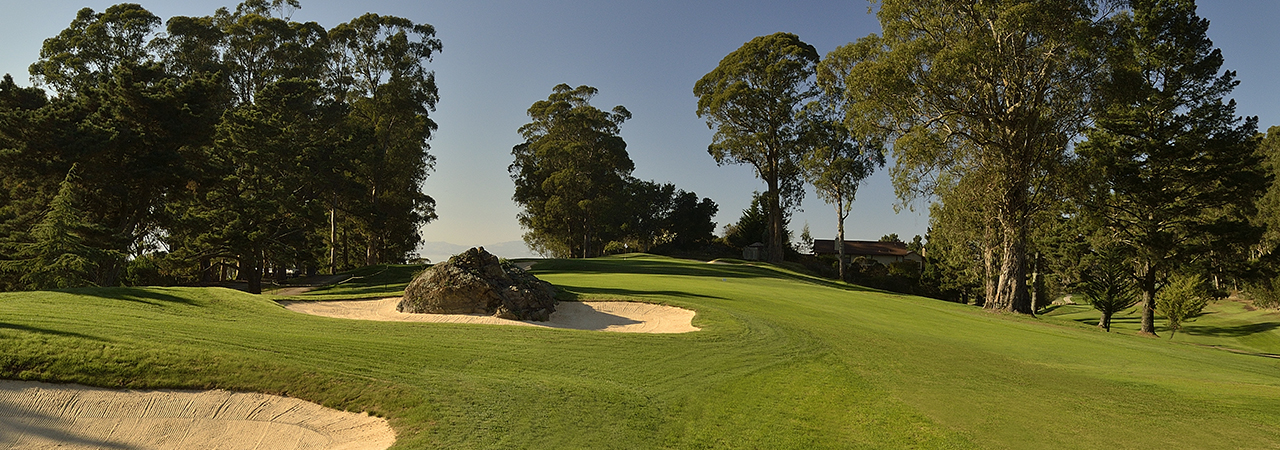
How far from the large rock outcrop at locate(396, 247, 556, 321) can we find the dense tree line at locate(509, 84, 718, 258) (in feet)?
109

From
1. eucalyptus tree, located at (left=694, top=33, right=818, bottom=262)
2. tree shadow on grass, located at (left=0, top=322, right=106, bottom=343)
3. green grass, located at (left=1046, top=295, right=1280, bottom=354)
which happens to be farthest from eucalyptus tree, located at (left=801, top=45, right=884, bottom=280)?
tree shadow on grass, located at (left=0, top=322, right=106, bottom=343)

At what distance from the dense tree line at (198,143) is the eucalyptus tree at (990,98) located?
86.5 ft

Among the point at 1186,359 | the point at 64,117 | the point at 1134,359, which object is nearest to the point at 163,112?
the point at 64,117

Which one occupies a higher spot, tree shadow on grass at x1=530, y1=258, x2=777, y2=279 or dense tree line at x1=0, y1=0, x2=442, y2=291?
dense tree line at x1=0, y1=0, x2=442, y2=291

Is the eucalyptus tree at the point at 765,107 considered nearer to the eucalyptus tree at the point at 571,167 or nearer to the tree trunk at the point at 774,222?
the tree trunk at the point at 774,222

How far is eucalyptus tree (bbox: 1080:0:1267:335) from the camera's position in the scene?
23.2 meters

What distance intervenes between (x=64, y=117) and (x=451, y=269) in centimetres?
1809

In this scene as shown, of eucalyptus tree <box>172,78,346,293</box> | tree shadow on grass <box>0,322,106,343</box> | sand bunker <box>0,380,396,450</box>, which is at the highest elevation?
eucalyptus tree <box>172,78,346,293</box>

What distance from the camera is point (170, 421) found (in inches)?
283

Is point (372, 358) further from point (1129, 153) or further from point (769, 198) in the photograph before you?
point (769, 198)

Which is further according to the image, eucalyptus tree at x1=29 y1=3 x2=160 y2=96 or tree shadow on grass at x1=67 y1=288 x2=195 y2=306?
eucalyptus tree at x1=29 y1=3 x2=160 y2=96

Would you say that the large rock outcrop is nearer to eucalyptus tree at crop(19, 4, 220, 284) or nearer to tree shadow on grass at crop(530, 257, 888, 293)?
eucalyptus tree at crop(19, 4, 220, 284)

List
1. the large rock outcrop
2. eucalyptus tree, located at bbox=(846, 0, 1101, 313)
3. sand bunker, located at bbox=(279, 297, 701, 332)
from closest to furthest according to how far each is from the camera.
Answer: sand bunker, located at bbox=(279, 297, 701, 332) → the large rock outcrop → eucalyptus tree, located at bbox=(846, 0, 1101, 313)

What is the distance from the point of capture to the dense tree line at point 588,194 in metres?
53.3
